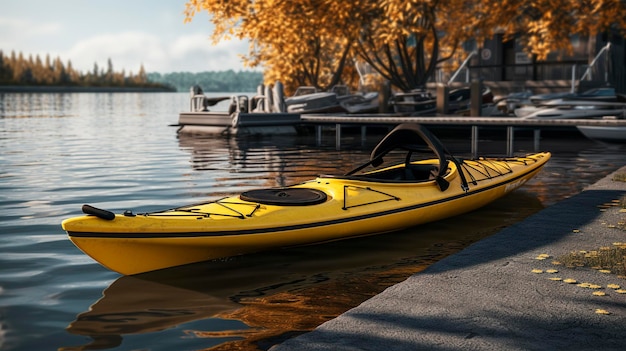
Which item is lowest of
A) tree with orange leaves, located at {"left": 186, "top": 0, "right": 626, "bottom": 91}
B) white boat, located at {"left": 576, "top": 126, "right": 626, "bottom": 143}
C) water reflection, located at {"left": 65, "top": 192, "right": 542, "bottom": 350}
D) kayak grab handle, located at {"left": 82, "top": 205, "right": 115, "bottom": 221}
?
water reflection, located at {"left": 65, "top": 192, "right": 542, "bottom": 350}

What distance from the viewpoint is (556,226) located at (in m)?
8.35

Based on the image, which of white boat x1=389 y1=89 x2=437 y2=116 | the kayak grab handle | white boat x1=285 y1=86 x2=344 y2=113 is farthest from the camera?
white boat x1=285 y1=86 x2=344 y2=113

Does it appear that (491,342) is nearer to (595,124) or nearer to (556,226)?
(556,226)

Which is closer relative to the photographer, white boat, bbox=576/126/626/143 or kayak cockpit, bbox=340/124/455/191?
kayak cockpit, bbox=340/124/455/191

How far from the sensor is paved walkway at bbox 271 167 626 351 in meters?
4.58

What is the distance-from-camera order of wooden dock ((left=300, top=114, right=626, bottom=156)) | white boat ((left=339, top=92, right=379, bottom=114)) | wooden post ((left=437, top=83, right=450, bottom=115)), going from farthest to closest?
1. white boat ((left=339, top=92, right=379, bottom=114))
2. wooden post ((left=437, top=83, right=450, bottom=115))
3. wooden dock ((left=300, top=114, right=626, bottom=156))

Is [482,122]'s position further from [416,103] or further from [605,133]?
[416,103]

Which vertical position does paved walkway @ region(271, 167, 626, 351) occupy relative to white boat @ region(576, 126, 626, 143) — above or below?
below

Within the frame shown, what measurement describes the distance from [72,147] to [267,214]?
57.8 feet

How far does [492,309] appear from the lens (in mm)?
5250

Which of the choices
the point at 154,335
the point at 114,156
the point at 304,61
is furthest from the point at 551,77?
the point at 154,335

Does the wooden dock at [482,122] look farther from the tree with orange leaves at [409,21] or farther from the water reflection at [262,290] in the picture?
the water reflection at [262,290]

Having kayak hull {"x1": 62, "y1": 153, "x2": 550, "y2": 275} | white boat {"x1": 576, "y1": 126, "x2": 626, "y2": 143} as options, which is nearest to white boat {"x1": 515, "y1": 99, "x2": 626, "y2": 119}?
white boat {"x1": 576, "y1": 126, "x2": 626, "y2": 143}

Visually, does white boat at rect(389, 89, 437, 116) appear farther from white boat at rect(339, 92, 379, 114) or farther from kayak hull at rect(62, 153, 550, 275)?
kayak hull at rect(62, 153, 550, 275)
